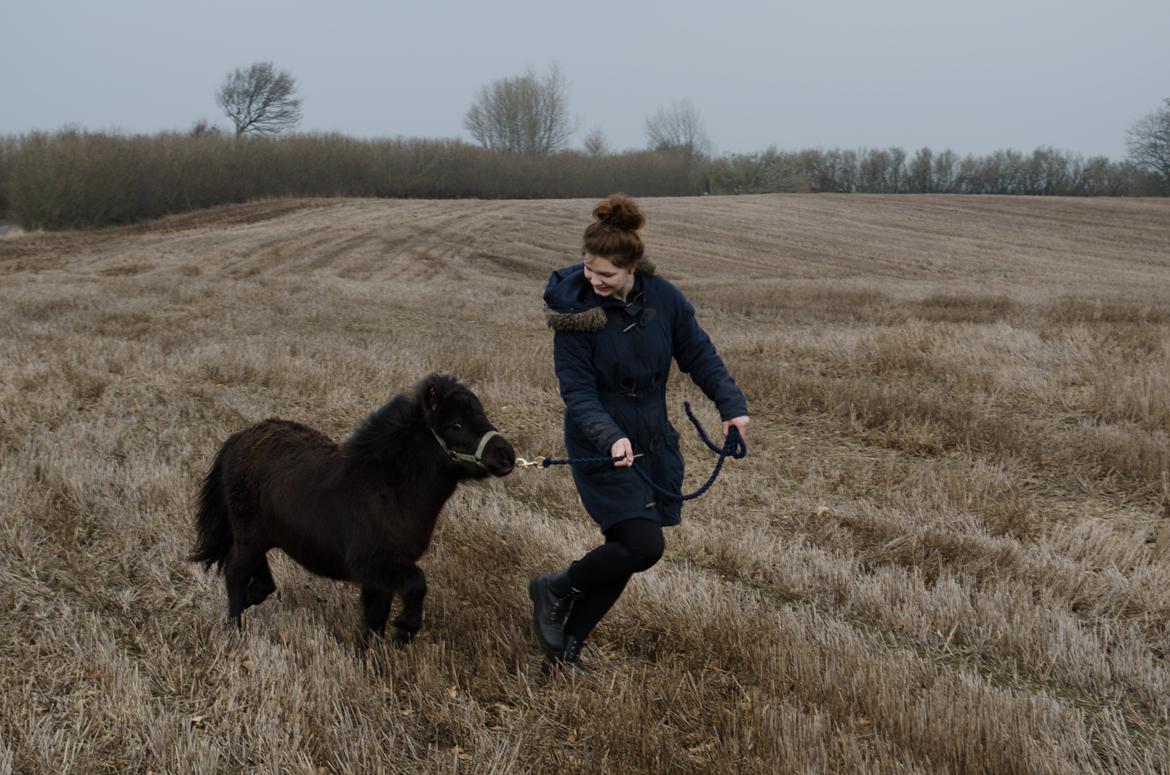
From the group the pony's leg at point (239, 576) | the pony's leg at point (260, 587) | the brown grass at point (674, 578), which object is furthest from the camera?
the pony's leg at point (260, 587)

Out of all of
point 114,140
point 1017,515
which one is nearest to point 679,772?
point 1017,515

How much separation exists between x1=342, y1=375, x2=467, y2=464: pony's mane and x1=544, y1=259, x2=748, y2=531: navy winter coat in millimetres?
589

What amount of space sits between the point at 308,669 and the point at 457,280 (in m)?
23.4

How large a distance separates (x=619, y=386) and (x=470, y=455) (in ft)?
2.38

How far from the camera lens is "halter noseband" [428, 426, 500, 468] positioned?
12.7ft

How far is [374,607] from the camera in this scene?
165 inches

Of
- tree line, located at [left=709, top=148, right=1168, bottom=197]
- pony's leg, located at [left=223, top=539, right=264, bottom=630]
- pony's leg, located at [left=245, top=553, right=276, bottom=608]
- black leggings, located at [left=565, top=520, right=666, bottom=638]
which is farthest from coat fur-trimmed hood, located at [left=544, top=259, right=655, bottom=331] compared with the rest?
tree line, located at [left=709, top=148, right=1168, bottom=197]

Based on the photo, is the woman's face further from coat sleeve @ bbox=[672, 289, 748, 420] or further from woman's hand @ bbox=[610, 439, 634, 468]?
woman's hand @ bbox=[610, 439, 634, 468]

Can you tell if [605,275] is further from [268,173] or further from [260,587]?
[268,173]

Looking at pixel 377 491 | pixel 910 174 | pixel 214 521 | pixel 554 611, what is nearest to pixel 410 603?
pixel 377 491

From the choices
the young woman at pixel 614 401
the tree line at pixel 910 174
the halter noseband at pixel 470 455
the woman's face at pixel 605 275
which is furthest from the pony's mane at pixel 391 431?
the tree line at pixel 910 174

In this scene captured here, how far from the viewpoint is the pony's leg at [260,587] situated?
15.9ft

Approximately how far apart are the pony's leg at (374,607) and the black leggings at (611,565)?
0.87 m

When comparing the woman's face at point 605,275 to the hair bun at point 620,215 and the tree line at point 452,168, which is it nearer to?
the hair bun at point 620,215
